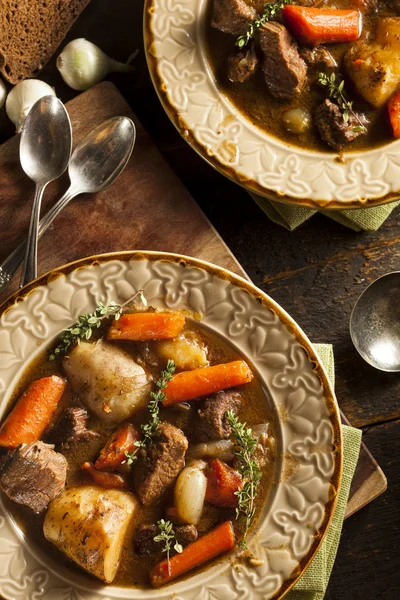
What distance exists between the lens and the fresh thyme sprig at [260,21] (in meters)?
3.80

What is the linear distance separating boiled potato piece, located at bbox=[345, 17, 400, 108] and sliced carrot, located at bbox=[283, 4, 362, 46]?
0.11 metres

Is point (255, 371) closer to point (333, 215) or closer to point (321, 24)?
point (333, 215)

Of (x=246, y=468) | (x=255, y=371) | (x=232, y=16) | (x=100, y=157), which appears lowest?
(x=246, y=468)

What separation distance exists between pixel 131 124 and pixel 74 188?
45 cm

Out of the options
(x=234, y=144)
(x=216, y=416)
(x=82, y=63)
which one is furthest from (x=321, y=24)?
(x=216, y=416)

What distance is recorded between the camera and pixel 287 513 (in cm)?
358

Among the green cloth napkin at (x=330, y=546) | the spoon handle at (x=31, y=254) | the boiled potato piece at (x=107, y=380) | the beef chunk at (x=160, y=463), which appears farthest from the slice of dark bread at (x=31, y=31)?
the green cloth napkin at (x=330, y=546)

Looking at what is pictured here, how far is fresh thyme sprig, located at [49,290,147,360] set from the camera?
3553 millimetres

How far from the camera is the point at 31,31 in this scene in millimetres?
4188

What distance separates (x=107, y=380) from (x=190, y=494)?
2.17 ft

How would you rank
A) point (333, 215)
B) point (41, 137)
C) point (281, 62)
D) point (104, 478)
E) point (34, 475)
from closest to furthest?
1. point (34, 475)
2. point (104, 478)
3. point (281, 62)
4. point (41, 137)
5. point (333, 215)

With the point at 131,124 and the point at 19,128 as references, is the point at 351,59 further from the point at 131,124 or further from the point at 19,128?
the point at 19,128

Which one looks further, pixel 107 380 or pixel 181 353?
pixel 181 353

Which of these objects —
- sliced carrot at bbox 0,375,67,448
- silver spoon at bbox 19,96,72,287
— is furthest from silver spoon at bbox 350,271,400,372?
silver spoon at bbox 19,96,72,287
